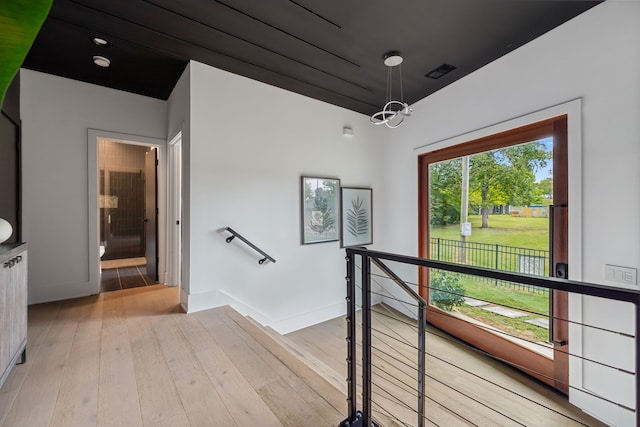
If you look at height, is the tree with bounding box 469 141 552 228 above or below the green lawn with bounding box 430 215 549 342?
above

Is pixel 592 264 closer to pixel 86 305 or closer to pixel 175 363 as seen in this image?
pixel 175 363

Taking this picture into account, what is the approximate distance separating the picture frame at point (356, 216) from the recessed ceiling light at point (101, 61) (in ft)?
9.59

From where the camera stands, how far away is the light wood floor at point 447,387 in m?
1.98

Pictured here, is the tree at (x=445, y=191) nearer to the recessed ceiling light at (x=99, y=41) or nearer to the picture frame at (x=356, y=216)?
the picture frame at (x=356, y=216)

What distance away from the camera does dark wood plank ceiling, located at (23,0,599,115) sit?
2.02 meters

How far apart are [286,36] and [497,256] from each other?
2966 mm

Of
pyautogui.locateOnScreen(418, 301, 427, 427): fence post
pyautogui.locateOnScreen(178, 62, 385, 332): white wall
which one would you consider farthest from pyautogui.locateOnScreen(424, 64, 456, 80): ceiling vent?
pyautogui.locateOnScreen(418, 301, 427, 427): fence post

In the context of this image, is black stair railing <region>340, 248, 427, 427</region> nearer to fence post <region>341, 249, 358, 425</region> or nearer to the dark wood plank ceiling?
fence post <region>341, 249, 358, 425</region>

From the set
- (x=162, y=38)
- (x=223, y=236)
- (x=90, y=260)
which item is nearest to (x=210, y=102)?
(x=162, y=38)

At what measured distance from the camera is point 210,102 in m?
2.77

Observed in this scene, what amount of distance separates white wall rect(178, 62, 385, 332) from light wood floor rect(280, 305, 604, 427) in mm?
611

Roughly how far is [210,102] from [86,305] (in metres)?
2.50

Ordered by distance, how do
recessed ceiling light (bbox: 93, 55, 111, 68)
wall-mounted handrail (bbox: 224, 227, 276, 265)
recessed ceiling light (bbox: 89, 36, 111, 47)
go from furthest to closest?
wall-mounted handrail (bbox: 224, 227, 276, 265) < recessed ceiling light (bbox: 93, 55, 111, 68) < recessed ceiling light (bbox: 89, 36, 111, 47)

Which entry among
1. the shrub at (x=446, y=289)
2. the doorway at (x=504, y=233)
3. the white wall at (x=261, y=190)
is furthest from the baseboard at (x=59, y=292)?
the shrub at (x=446, y=289)
